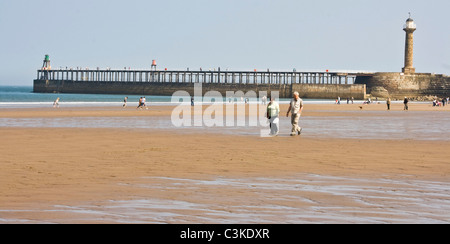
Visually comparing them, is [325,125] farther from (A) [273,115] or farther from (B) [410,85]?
(B) [410,85]

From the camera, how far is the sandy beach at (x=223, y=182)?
7562 millimetres

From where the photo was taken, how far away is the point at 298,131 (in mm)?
21172

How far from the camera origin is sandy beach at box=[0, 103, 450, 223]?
7562 millimetres

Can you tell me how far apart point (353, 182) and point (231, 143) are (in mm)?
7952

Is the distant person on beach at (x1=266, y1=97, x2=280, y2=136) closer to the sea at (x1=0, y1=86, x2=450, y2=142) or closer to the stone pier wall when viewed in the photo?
the sea at (x1=0, y1=86, x2=450, y2=142)

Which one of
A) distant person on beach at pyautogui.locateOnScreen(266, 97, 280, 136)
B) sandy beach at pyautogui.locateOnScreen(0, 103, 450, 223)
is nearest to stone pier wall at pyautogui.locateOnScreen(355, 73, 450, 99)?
distant person on beach at pyautogui.locateOnScreen(266, 97, 280, 136)

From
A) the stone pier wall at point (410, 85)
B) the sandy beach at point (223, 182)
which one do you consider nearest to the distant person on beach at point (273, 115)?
the sandy beach at point (223, 182)

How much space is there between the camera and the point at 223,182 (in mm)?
10219

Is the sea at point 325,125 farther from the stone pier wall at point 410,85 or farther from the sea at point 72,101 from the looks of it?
the stone pier wall at point 410,85

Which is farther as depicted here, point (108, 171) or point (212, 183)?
point (108, 171)
